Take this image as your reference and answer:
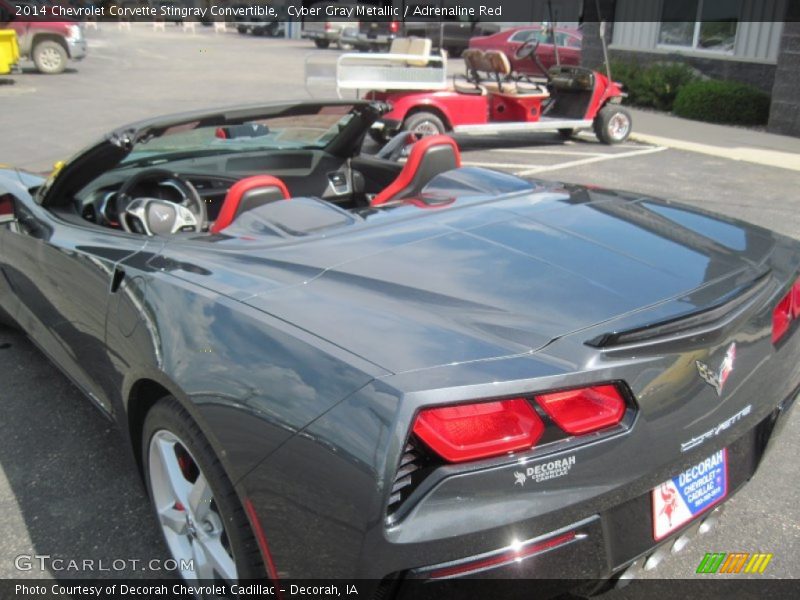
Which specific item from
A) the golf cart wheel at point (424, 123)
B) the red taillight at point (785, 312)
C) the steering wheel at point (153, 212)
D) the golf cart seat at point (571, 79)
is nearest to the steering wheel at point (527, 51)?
the golf cart seat at point (571, 79)

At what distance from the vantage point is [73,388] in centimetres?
372

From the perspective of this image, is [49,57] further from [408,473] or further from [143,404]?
[408,473]

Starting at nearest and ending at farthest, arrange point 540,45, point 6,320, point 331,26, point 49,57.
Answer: point 6,320
point 540,45
point 49,57
point 331,26

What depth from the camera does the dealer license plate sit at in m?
1.84

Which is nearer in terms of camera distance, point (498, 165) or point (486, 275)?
point (486, 275)

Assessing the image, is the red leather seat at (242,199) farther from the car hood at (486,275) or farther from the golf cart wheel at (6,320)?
the golf cart wheel at (6,320)

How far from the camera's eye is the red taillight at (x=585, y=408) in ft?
5.47

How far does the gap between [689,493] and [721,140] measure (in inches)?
418

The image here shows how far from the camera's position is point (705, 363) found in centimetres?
183

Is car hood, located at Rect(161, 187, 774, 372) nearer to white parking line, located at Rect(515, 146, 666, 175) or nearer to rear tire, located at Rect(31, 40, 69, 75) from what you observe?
white parking line, located at Rect(515, 146, 666, 175)

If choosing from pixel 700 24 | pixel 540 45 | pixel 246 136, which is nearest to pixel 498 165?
pixel 246 136

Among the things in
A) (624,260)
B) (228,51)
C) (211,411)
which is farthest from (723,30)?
(228,51)


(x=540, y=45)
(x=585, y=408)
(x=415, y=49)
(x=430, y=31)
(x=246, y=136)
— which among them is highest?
(x=430, y=31)

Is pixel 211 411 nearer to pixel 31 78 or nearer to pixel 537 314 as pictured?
pixel 537 314
